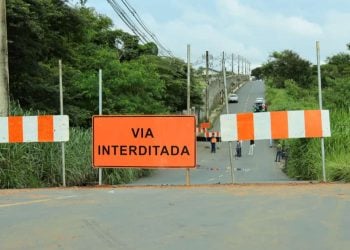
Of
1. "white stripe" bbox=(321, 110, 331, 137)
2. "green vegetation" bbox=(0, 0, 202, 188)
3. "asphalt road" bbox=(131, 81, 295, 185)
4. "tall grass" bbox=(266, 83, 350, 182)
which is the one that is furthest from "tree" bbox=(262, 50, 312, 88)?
"white stripe" bbox=(321, 110, 331, 137)

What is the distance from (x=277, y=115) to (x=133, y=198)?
3.37 m

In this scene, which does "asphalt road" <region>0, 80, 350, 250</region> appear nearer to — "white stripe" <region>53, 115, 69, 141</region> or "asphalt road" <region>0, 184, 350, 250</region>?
"asphalt road" <region>0, 184, 350, 250</region>

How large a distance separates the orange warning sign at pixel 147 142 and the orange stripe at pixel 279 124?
1.51 meters

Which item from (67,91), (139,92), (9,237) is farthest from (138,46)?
(9,237)

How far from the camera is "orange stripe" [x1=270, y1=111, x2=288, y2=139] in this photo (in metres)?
11.0

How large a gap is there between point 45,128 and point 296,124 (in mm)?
4943

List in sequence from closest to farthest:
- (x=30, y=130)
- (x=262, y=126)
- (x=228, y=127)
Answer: (x=262, y=126) → (x=228, y=127) → (x=30, y=130)

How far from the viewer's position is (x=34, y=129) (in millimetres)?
11453

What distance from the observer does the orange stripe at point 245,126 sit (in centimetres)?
1102

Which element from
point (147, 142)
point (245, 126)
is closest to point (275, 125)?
point (245, 126)

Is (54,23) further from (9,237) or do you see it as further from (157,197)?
(9,237)

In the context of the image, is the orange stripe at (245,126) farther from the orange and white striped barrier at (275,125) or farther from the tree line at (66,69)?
the tree line at (66,69)

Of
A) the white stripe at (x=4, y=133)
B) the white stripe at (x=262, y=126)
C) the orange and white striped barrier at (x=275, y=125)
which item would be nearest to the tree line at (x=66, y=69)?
the white stripe at (x=4, y=133)

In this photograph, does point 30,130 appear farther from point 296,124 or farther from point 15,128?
point 296,124
